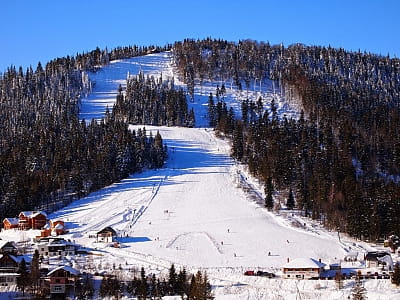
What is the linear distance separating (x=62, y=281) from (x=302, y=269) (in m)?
20.6

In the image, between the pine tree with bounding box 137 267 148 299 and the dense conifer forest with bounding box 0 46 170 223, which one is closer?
the pine tree with bounding box 137 267 148 299

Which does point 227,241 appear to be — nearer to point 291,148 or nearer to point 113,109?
point 291,148

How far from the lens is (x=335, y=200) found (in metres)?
78.2

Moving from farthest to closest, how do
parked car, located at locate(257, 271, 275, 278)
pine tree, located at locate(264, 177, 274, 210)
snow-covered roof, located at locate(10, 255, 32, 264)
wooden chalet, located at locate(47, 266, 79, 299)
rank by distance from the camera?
pine tree, located at locate(264, 177, 274, 210) < snow-covered roof, located at locate(10, 255, 32, 264) < parked car, located at locate(257, 271, 275, 278) < wooden chalet, located at locate(47, 266, 79, 299)

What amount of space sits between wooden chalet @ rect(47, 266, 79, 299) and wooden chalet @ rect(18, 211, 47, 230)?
26.4m

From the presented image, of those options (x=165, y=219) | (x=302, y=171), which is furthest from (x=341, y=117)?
(x=165, y=219)

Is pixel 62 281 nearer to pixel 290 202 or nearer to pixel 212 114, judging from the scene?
pixel 290 202

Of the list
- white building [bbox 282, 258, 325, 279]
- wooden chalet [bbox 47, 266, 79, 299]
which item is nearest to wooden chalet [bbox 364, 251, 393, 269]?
white building [bbox 282, 258, 325, 279]

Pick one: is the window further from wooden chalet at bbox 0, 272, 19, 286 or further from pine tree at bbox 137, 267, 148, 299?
pine tree at bbox 137, 267, 148, 299

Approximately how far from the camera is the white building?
53469 mm

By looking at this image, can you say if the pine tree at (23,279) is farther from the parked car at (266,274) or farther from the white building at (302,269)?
the white building at (302,269)

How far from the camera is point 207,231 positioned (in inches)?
2746

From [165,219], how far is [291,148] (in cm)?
3167

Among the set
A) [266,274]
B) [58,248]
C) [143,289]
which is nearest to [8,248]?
[58,248]
